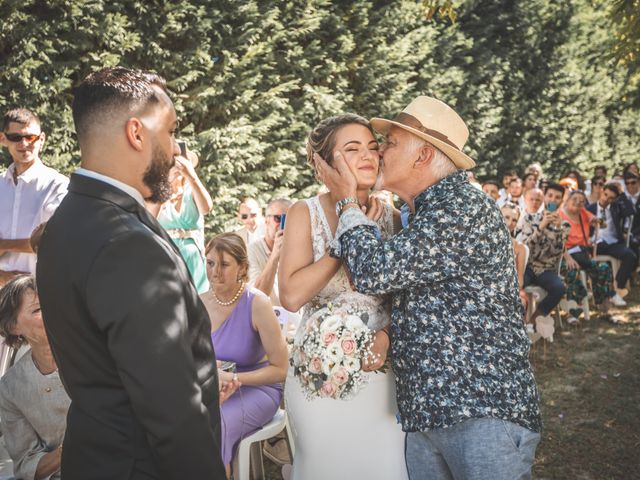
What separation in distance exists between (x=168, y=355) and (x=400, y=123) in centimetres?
140

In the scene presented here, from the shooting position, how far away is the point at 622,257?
393 inches

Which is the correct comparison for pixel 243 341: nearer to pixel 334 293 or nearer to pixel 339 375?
pixel 334 293

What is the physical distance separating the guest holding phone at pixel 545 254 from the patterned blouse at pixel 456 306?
590cm

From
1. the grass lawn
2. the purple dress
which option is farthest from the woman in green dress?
the grass lawn

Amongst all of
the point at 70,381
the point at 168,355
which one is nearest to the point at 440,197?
the point at 168,355

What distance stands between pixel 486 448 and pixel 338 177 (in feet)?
3.94

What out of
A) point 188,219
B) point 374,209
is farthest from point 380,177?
point 188,219

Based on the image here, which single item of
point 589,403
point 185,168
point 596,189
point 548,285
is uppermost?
point 185,168

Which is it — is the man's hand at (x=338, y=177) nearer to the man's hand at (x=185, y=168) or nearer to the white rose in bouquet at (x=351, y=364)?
the white rose in bouquet at (x=351, y=364)

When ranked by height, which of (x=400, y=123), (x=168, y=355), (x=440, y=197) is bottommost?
(x=168, y=355)

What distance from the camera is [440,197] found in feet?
6.91

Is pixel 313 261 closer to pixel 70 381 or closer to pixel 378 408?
pixel 378 408

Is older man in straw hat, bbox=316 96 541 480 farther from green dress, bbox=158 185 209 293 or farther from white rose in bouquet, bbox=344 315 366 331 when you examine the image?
green dress, bbox=158 185 209 293

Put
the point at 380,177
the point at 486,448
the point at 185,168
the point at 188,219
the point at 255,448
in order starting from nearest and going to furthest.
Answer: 1. the point at 486,448
2. the point at 380,177
3. the point at 255,448
4. the point at 185,168
5. the point at 188,219
